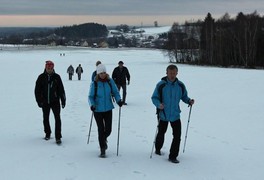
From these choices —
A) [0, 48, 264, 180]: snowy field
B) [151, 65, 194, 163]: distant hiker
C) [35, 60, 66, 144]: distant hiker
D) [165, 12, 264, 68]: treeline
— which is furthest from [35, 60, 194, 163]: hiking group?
[165, 12, 264, 68]: treeline

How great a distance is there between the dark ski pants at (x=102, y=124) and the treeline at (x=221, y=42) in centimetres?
5385

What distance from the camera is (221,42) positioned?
219ft

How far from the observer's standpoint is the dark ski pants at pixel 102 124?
7570 mm

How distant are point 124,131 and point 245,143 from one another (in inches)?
118

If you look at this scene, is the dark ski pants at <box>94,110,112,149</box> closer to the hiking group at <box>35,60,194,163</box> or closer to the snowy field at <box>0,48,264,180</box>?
the hiking group at <box>35,60,194,163</box>

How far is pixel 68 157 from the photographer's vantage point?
769cm

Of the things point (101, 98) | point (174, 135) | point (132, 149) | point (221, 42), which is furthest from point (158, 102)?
point (221, 42)

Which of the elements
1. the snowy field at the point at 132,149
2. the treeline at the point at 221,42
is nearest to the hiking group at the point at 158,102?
the snowy field at the point at 132,149

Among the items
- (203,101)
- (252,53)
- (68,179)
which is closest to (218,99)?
(203,101)

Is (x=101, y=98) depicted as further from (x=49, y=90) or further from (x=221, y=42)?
(x=221, y=42)

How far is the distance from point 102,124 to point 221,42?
61755 mm

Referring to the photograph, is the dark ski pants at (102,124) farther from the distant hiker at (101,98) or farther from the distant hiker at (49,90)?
the distant hiker at (49,90)

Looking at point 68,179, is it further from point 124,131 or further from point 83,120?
point 83,120

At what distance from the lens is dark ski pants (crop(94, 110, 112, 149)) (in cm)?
757
